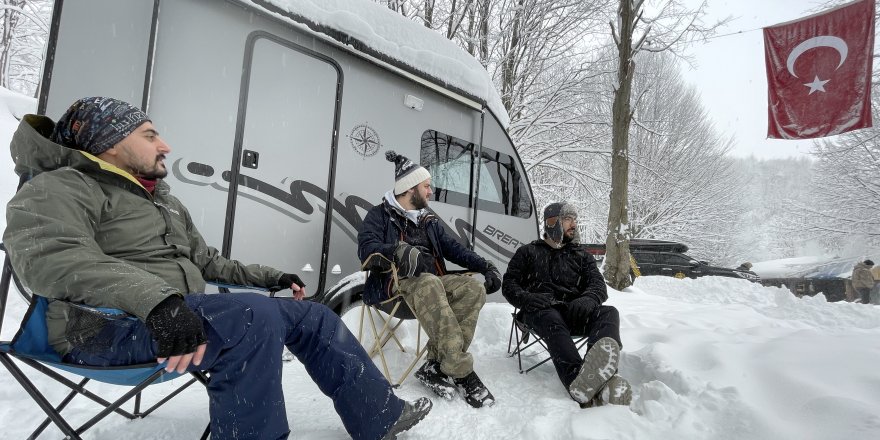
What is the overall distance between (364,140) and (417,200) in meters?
0.71

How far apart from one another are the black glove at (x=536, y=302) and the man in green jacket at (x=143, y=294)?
101 centimetres

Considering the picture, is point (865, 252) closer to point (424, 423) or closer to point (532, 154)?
point (532, 154)

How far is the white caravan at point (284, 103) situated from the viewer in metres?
2.30

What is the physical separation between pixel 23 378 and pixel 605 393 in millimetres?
2254

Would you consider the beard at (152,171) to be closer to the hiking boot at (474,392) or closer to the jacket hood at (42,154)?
the jacket hood at (42,154)

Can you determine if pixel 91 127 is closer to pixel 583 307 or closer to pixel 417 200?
pixel 417 200

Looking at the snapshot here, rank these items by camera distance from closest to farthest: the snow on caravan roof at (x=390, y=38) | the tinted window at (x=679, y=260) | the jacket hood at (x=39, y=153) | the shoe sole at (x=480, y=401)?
the jacket hood at (x=39, y=153), the shoe sole at (x=480, y=401), the snow on caravan roof at (x=390, y=38), the tinted window at (x=679, y=260)

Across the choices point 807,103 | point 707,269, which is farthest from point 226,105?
point 707,269

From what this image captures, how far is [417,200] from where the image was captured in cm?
297

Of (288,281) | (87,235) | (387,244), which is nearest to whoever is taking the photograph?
(87,235)

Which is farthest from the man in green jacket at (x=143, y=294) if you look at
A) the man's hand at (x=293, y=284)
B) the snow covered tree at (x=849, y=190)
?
the snow covered tree at (x=849, y=190)

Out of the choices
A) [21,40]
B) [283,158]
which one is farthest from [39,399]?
[21,40]

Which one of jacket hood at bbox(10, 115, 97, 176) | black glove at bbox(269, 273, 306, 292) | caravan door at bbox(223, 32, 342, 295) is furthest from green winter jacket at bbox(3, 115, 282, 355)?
caravan door at bbox(223, 32, 342, 295)

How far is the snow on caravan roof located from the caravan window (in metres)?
0.46
